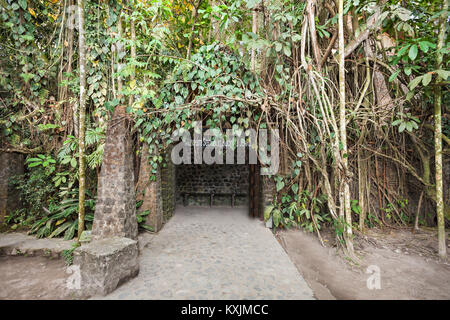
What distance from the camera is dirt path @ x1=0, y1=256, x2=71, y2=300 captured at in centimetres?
221

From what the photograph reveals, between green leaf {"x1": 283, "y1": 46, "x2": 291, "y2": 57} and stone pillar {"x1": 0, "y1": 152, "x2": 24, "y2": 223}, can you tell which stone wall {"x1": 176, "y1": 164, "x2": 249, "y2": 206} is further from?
green leaf {"x1": 283, "y1": 46, "x2": 291, "y2": 57}

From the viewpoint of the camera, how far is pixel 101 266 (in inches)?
82.6

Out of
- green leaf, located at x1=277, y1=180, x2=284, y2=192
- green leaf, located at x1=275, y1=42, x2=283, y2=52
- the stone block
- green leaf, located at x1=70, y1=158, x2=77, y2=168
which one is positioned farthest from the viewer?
green leaf, located at x1=277, y1=180, x2=284, y2=192

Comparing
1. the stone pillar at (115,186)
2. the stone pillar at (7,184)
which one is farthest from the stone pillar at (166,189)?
the stone pillar at (7,184)

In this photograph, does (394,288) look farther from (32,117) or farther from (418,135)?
(32,117)

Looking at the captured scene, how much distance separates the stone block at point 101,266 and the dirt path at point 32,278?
0.90ft

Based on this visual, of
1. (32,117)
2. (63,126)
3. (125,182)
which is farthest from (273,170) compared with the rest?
(32,117)

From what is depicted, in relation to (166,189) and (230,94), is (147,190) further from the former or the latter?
(230,94)

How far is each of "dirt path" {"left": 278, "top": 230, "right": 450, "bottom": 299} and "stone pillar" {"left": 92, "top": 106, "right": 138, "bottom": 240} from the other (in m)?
2.45

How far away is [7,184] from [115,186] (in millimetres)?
2973

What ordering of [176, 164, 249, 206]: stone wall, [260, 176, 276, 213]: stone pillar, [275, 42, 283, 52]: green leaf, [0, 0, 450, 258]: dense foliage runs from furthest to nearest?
[176, 164, 249, 206]: stone wall
[260, 176, 276, 213]: stone pillar
[0, 0, 450, 258]: dense foliage
[275, 42, 283, 52]: green leaf

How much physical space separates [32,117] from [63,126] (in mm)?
662

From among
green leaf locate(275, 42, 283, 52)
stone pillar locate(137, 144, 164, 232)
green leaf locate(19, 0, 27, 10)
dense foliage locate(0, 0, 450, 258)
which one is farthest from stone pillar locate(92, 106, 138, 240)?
green leaf locate(19, 0, 27, 10)

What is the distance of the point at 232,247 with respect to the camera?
347 cm
